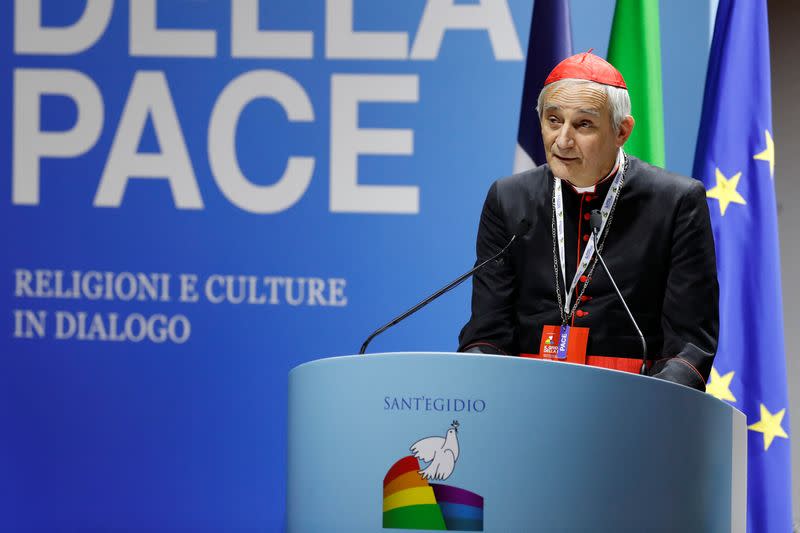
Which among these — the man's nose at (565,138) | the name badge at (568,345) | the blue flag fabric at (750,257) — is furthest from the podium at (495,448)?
the blue flag fabric at (750,257)

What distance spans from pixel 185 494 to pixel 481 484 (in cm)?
289

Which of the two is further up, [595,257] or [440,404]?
[595,257]

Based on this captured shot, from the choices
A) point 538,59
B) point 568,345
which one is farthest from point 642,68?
point 568,345

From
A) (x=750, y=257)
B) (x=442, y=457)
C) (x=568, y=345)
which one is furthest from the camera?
(x=750, y=257)

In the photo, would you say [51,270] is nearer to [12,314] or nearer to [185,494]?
[12,314]

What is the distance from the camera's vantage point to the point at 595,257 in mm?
2619

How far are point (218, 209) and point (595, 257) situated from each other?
2216 mm

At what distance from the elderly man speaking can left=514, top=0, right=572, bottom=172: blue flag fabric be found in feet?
4.74

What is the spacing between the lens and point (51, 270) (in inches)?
181

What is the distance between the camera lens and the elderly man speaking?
8.40 ft

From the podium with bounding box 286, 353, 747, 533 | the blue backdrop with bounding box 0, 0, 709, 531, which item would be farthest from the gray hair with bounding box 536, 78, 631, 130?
the blue backdrop with bounding box 0, 0, 709, 531

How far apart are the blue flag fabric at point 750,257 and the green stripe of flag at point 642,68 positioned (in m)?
0.21

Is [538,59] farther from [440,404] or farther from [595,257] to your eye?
[440,404]

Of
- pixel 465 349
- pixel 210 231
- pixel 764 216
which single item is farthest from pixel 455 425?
pixel 210 231
